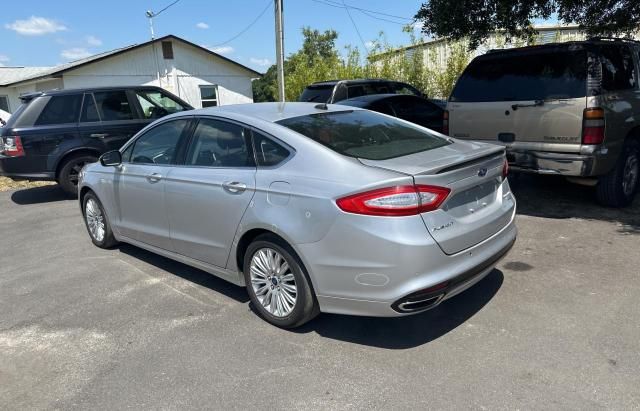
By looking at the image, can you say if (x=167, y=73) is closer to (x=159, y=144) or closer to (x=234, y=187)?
(x=159, y=144)

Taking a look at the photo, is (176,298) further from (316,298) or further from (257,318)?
(316,298)

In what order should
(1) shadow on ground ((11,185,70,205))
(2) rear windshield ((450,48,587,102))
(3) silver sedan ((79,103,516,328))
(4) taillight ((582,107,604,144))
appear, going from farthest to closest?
(1) shadow on ground ((11,185,70,205)) < (2) rear windshield ((450,48,587,102)) < (4) taillight ((582,107,604,144)) < (3) silver sedan ((79,103,516,328))

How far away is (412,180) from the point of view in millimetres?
3000

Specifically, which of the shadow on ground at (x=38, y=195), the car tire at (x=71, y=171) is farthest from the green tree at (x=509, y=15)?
the shadow on ground at (x=38, y=195)

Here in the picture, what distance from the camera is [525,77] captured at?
19.4 feet

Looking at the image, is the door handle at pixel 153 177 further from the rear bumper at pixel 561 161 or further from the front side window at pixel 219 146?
the rear bumper at pixel 561 161

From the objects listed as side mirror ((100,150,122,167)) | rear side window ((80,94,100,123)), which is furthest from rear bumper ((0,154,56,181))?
side mirror ((100,150,122,167))

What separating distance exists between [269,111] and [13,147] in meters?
6.14

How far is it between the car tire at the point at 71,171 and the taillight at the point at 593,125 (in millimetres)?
7645

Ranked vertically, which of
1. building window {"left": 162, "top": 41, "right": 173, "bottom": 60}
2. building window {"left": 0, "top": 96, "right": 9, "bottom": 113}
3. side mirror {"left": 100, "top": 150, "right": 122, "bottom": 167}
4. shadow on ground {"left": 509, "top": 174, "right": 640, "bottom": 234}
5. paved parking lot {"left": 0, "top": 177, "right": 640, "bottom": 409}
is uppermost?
building window {"left": 162, "top": 41, "right": 173, "bottom": 60}

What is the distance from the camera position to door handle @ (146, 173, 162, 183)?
4469 mm

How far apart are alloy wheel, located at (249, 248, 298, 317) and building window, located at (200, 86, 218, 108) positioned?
859 inches

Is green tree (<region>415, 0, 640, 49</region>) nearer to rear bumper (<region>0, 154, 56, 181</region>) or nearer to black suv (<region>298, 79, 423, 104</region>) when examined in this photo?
black suv (<region>298, 79, 423, 104</region>)

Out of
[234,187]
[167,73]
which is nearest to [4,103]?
[167,73]
